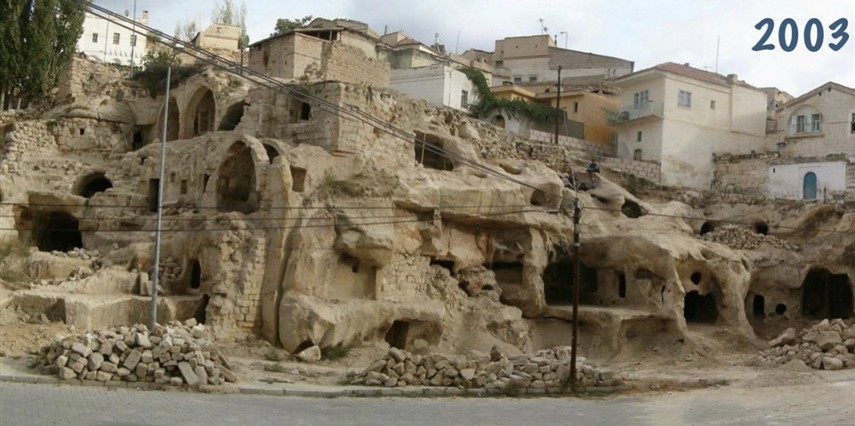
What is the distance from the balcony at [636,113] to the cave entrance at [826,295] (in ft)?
38.2

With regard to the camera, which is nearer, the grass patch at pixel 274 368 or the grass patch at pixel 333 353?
the grass patch at pixel 274 368

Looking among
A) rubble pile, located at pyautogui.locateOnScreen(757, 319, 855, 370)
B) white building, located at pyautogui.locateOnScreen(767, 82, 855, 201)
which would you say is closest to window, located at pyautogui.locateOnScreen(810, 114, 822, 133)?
white building, located at pyautogui.locateOnScreen(767, 82, 855, 201)

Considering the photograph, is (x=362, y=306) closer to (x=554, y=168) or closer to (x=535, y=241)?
(x=535, y=241)

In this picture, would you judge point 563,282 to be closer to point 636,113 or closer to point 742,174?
point 636,113

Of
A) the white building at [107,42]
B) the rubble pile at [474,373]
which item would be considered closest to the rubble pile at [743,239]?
the rubble pile at [474,373]

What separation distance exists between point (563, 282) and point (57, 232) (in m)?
17.8

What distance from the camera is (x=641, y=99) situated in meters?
45.0

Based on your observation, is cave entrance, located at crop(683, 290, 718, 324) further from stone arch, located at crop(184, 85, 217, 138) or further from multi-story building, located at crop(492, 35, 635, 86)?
multi-story building, located at crop(492, 35, 635, 86)

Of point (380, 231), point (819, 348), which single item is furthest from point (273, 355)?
point (819, 348)

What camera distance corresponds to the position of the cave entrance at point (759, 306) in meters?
34.7

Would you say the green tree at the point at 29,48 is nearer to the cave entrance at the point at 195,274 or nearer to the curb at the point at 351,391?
the cave entrance at the point at 195,274

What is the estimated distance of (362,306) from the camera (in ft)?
82.9

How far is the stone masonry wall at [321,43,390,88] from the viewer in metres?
33.5

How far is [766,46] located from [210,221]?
49.8 feet
